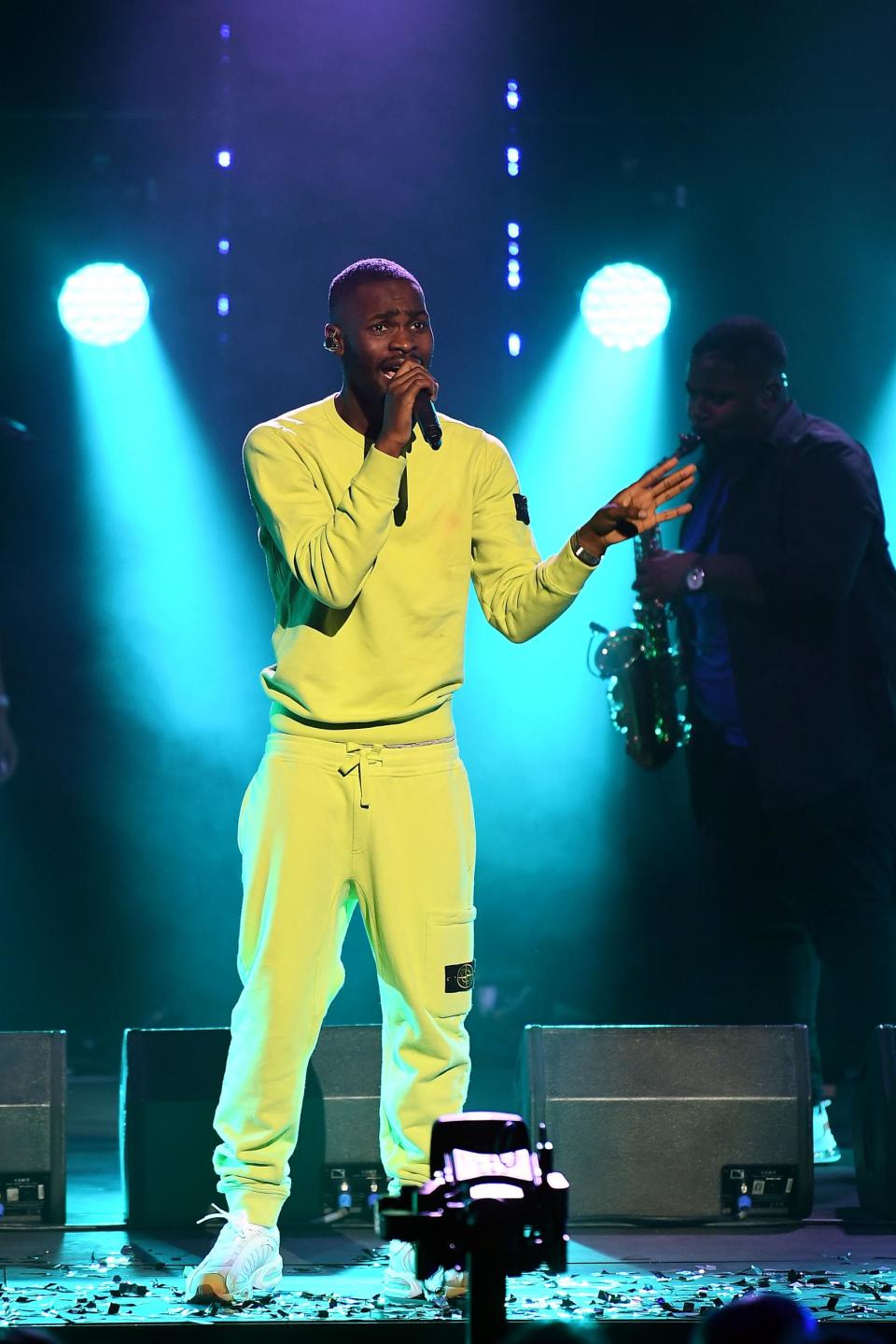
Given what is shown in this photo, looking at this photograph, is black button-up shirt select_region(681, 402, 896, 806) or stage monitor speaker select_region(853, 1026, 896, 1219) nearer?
stage monitor speaker select_region(853, 1026, 896, 1219)

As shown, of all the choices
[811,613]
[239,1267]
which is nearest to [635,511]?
[239,1267]

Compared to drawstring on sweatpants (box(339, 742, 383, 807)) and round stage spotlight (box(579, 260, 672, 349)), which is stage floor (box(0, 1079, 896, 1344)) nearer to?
drawstring on sweatpants (box(339, 742, 383, 807))

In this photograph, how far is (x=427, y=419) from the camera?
3.46 metres

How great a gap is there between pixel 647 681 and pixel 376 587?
8.56 feet

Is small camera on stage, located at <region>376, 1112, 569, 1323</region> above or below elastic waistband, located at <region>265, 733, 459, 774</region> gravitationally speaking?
below

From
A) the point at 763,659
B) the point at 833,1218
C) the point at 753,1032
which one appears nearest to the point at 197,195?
the point at 763,659

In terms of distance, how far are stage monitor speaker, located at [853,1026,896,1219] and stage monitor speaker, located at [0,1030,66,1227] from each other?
2089 mm

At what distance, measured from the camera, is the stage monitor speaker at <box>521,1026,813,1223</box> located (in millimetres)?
4316

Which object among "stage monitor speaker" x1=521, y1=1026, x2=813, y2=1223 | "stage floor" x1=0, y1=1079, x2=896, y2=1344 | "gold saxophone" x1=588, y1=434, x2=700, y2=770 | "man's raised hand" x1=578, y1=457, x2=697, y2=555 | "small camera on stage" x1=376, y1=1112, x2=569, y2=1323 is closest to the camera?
"small camera on stage" x1=376, y1=1112, x2=569, y2=1323

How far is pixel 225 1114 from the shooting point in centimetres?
363

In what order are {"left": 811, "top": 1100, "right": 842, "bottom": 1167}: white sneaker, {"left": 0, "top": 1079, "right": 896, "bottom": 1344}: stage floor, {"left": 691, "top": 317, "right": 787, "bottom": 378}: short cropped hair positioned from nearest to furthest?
1. {"left": 0, "top": 1079, "right": 896, "bottom": 1344}: stage floor
2. {"left": 811, "top": 1100, "right": 842, "bottom": 1167}: white sneaker
3. {"left": 691, "top": 317, "right": 787, "bottom": 378}: short cropped hair

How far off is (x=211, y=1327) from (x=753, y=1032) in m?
1.74

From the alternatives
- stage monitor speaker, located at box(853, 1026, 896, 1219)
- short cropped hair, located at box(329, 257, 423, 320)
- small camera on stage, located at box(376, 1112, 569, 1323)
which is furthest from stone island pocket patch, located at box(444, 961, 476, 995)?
short cropped hair, located at box(329, 257, 423, 320)

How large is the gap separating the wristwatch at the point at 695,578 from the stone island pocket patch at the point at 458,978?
2.33 meters
